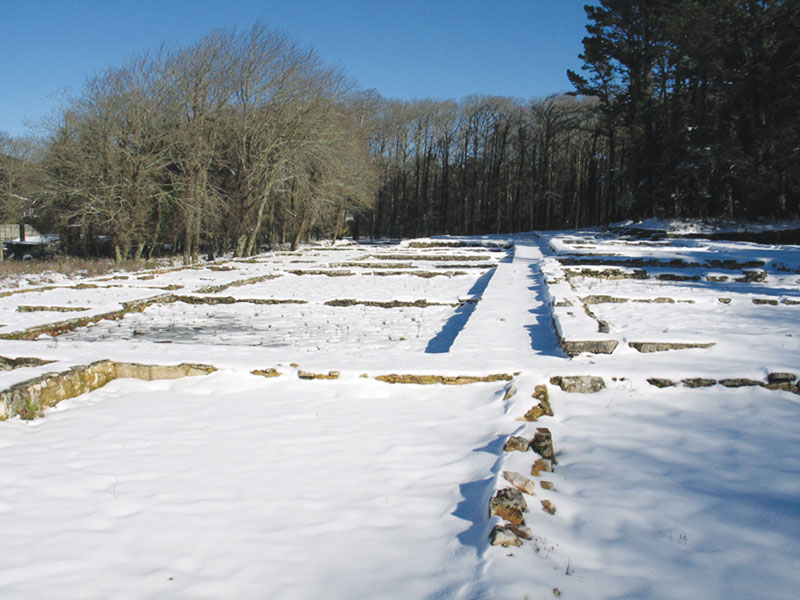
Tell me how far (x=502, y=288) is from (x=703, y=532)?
8512mm

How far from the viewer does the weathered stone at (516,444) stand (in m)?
3.62

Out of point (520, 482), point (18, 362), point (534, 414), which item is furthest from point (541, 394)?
point (18, 362)

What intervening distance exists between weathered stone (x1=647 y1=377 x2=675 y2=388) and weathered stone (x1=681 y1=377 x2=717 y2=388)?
4.3 inches

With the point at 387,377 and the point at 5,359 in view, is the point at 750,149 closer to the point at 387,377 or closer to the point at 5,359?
the point at 387,377

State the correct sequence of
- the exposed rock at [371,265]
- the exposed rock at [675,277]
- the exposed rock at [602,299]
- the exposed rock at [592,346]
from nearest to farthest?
1. the exposed rock at [592,346]
2. the exposed rock at [602,299]
3. the exposed rock at [675,277]
4. the exposed rock at [371,265]

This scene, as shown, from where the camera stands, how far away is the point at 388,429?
13.9 feet

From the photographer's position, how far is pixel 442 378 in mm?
5238

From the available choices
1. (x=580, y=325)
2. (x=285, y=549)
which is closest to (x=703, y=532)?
(x=285, y=549)

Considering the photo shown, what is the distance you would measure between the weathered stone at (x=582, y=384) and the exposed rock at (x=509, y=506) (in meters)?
2.19

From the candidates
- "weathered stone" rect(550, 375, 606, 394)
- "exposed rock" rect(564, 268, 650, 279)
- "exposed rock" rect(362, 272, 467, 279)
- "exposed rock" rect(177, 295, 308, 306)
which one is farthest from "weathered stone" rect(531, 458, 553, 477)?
"exposed rock" rect(362, 272, 467, 279)

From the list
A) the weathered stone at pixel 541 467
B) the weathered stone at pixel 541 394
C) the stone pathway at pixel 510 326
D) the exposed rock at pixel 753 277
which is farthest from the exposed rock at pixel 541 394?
the exposed rock at pixel 753 277

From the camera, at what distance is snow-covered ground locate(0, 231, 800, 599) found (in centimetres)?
239

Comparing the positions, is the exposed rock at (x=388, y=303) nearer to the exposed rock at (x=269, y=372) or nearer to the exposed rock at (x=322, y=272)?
the exposed rock at (x=269, y=372)

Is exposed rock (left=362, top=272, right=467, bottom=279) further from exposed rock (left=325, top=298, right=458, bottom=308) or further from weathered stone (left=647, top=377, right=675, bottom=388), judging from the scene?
weathered stone (left=647, top=377, right=675, bottom=388)
